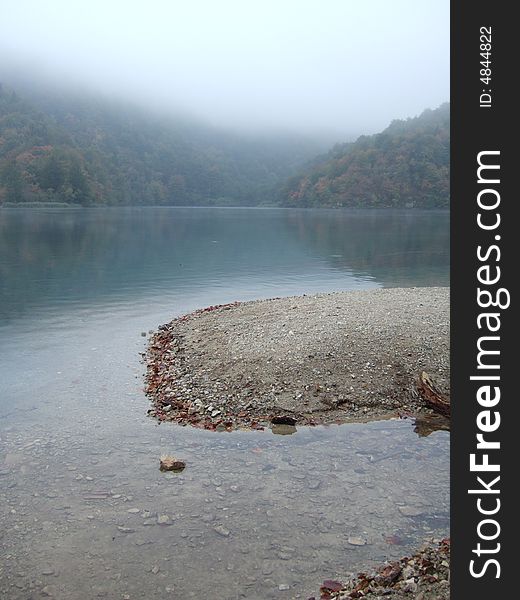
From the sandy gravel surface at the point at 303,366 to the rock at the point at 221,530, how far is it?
4050 millimetres

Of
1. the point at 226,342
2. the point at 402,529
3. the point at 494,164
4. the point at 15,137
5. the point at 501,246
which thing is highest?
the point at 15,137

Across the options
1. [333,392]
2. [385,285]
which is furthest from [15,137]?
[333,392]

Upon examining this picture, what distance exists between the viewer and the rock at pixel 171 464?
35.1 feet

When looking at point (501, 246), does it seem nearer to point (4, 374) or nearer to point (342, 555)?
point (342, 555)

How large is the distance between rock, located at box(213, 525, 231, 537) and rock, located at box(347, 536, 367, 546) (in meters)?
1.85

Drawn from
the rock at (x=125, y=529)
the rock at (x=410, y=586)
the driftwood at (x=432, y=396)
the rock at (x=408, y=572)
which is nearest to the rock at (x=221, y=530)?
the rock at (x=125, y=529)

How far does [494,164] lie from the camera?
4.23 m

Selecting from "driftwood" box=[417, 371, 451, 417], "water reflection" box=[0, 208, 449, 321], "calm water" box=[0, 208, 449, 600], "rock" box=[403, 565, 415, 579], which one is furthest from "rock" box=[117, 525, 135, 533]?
"water reflection" box=[0, 208, 449, 321]

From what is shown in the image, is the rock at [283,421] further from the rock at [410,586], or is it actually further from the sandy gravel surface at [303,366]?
the rock at [410,586]

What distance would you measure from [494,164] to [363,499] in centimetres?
696

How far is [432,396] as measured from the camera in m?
13.8

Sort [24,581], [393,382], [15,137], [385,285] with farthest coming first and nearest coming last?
[15,137] < [385,285] < [393,382] < [24,581]

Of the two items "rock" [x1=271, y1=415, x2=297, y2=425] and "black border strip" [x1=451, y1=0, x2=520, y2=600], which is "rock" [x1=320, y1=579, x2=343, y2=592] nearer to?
"black border strip" [x1=451, y1=0, x2=520, y2=600]

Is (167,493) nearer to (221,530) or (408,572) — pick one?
(221,530)
